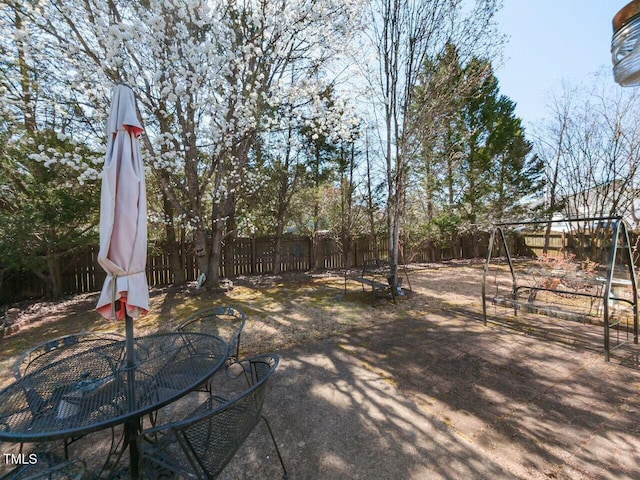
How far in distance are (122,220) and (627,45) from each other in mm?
2358

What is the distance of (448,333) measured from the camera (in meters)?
4.29

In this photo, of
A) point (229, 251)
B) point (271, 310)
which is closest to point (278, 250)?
point (229, 251)

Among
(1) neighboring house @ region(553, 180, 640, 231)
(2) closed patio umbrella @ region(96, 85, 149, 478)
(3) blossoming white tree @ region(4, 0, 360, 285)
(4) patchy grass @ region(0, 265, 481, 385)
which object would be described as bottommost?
(4) patchy grass @ region(0, 265, 481, 385)

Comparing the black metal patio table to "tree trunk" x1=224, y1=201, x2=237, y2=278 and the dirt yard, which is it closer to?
the dirt yard

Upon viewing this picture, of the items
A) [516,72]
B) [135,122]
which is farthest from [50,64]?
[516,72]

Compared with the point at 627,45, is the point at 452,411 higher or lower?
lower

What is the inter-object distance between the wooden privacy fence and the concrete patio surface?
4431 mm

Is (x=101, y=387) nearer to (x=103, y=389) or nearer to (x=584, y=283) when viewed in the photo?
(x=103, y=389)

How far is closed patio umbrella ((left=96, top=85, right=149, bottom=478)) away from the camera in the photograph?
71.3 inches

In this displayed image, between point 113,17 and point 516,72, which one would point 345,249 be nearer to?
point 516,72

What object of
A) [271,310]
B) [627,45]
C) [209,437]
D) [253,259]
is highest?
[627,45]

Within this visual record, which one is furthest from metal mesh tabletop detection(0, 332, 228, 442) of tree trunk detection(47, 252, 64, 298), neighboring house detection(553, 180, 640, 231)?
neighboring house detection(553, 180, 640, 231)

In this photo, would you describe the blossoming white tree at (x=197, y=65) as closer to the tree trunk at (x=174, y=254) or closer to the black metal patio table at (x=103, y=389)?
the tree trunk at (x=174, y=254)

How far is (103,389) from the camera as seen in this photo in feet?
6.05
